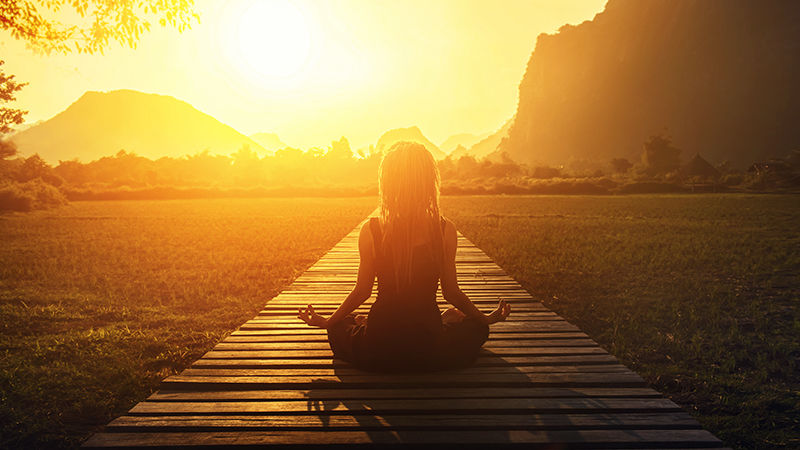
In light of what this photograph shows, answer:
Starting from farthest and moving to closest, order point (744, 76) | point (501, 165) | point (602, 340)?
point (744, 76), point (501, 165), point (602, 340)

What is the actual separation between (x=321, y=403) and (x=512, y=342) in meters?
1.90

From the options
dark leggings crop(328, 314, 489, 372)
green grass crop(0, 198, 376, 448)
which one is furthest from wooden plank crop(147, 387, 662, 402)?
green grass crop(0, 198, 376, 448)

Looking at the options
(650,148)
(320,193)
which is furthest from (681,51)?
(320,193)

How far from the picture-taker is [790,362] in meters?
5.45

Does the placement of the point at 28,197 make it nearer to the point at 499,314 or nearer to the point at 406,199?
the point at 406,199

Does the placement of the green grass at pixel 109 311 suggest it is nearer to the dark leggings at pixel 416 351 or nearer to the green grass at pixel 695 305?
the dark leggings at pixel 416 351

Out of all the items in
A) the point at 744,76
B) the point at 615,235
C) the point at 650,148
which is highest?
the point at 744,76

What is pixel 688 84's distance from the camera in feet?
506

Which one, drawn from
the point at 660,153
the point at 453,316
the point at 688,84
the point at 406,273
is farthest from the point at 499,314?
the point at 688,84

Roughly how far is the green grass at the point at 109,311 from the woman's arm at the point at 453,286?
3112 mm

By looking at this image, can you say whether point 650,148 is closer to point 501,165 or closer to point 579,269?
point 501,165

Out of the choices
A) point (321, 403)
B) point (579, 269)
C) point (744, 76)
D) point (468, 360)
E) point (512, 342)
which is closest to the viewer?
point (321, 403)

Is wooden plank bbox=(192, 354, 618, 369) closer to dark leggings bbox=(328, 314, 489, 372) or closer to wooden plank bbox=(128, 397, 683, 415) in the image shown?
dark leggings bbox=(328, 314, 489, 372)

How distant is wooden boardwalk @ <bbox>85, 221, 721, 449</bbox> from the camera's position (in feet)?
7.78
